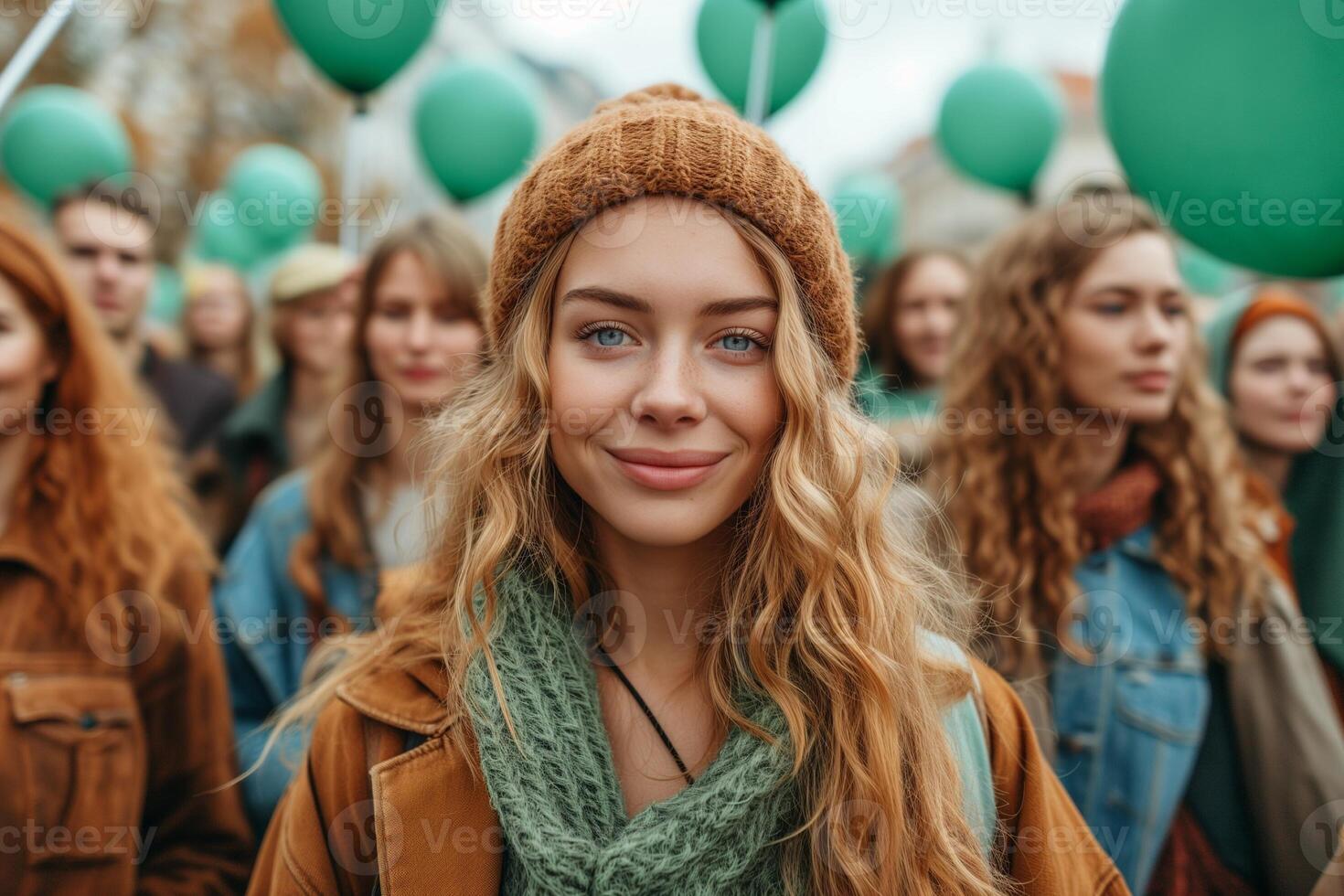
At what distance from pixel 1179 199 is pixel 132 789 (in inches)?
115

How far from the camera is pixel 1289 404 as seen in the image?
126 inches

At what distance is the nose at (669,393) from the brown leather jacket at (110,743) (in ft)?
5.31

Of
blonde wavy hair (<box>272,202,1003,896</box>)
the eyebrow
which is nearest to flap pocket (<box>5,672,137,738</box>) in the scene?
blonde wavy hair (<box>272,202,1003,896</box>)

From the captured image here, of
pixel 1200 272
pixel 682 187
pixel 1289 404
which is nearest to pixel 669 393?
pixel 682 187

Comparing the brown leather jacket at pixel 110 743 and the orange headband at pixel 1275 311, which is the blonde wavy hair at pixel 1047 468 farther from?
the brown leather jacket at pixel 110 743

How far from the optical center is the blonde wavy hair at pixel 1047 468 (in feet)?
8.11

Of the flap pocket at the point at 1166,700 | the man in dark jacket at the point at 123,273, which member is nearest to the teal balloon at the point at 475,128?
the man in dark jacket at the point at 123,273

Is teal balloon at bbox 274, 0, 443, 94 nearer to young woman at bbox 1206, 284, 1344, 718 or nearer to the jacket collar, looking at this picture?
the jacket collar

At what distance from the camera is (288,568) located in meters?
2.86

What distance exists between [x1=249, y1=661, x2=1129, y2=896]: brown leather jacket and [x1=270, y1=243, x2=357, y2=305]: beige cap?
2753 millimetres

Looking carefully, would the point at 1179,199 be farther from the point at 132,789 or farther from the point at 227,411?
the point at 227,411

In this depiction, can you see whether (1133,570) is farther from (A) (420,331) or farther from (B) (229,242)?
(B) (229,242)

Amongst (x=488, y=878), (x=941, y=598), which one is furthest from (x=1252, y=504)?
(x=488, y=878)

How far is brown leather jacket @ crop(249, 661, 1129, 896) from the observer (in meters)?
1.46
